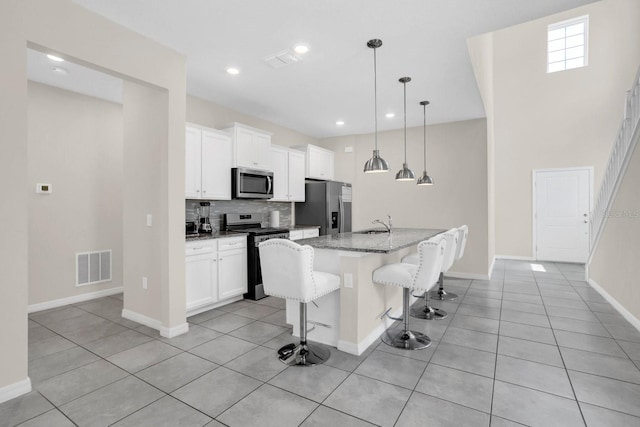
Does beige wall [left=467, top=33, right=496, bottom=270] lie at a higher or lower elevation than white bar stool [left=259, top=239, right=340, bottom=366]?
higher

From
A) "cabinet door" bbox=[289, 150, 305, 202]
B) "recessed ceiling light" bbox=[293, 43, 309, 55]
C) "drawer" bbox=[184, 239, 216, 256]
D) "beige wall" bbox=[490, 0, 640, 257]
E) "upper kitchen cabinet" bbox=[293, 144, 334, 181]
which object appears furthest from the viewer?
"beige wall" bbox=[490, 0, 640, 257]

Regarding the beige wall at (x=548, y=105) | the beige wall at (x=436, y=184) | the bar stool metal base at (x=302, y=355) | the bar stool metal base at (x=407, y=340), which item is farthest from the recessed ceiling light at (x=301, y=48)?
the beige wall at (x=548, y=105)

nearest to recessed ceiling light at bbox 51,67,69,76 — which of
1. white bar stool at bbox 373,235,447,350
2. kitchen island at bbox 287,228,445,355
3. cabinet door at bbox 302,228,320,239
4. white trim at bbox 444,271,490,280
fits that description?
kitchen island at bbox 287,228,445,355

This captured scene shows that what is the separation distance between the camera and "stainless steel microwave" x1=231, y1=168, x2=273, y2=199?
4.38m

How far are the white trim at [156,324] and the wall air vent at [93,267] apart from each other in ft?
3.80

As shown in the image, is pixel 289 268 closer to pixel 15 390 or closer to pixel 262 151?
pixel 15 390

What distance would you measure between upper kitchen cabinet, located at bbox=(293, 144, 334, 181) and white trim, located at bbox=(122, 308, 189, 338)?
3.49 m

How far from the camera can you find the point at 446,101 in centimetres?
453

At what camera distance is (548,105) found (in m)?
7.20

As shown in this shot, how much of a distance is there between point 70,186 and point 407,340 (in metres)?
4.44

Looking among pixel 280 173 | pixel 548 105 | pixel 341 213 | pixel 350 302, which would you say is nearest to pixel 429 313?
pixel 350 302

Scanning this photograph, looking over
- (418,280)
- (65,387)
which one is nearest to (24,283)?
(65,387)

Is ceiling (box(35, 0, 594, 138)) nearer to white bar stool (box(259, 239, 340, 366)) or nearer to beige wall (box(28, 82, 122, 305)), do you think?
beige wall (box(28, 82, 122, 305))

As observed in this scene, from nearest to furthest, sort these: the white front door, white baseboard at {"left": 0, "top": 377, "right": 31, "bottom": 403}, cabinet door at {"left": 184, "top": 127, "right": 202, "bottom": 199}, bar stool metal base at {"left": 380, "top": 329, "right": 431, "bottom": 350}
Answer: white baseboard at {"left": 0, "top": 377, "right": 31, "bottom": 403} < bar stool metal base at {"left": 380, "top": 329, "right": 431, "bottom": 350} < cabinet door at {"left": 184, "top": 127, "right": 202, "bottom": 199} < the white front door
